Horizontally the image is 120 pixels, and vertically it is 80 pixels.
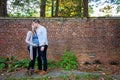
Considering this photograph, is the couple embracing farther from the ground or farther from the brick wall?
the brick wall

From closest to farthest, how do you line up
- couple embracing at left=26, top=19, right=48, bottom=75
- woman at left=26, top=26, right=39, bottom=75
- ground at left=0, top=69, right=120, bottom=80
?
ground at left=0, top=69, right=120, bottom=80, couple embracing at left=26, top=19, right=48, bottom=75, woman at left=26, top=26, right=39, bottom=75

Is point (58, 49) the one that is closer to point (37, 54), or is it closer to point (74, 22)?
point (74, 22)

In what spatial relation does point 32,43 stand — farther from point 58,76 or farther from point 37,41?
point 58,76

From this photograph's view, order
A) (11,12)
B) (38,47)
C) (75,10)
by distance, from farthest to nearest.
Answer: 1. (75,10)
2. (11,12)
3. (38,47)

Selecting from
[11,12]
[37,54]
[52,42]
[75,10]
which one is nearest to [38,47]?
[37,54]

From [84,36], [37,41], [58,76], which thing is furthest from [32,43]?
[84,36]

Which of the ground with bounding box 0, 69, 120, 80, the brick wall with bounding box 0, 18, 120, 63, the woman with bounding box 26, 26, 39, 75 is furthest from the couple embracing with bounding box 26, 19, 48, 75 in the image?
the brick wall with bounding box 0, 18, 120, 63

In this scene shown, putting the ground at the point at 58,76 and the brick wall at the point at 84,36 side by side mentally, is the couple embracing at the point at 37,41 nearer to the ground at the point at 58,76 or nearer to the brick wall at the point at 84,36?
the ground at the point at 58,76

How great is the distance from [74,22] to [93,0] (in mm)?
6519

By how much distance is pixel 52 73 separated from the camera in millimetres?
9578

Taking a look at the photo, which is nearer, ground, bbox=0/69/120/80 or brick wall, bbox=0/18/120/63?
ground, bbox=0/69/120/80

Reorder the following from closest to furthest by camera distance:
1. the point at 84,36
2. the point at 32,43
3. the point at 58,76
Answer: the point at 58,76 < the point at 32,43 < the point at 84,36

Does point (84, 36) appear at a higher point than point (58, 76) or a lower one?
higher

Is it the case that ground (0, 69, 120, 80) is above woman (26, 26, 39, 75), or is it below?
below
